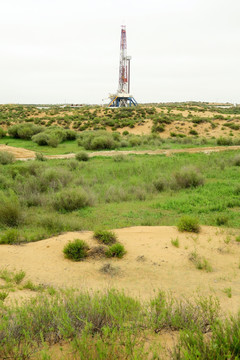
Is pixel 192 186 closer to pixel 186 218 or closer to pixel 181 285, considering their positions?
pixel 186 218

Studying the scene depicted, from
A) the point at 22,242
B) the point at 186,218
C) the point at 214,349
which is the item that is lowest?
the point at 22,242

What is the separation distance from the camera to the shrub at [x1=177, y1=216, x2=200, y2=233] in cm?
719

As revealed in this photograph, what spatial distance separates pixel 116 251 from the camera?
242 inches

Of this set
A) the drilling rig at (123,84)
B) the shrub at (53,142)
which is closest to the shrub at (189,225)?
Result: the shrub at (53,142)

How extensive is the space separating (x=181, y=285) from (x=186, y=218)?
2.69 metres

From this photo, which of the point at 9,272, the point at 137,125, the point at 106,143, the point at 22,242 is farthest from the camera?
the point at 137,125

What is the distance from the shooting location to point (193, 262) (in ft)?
18.8

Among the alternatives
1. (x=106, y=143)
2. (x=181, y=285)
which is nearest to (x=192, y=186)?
(x=181, y=285)

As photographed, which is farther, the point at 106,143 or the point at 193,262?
the point at 106,143

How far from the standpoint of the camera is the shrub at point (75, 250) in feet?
19.9

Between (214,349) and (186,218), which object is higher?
(214,349)

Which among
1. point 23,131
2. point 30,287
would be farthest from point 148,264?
point 23,131

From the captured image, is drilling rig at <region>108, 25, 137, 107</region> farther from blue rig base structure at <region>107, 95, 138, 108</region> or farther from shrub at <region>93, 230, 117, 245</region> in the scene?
shrub at <region>93, 230, 117, 245</region>

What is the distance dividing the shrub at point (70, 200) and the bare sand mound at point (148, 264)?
91.0 inches
